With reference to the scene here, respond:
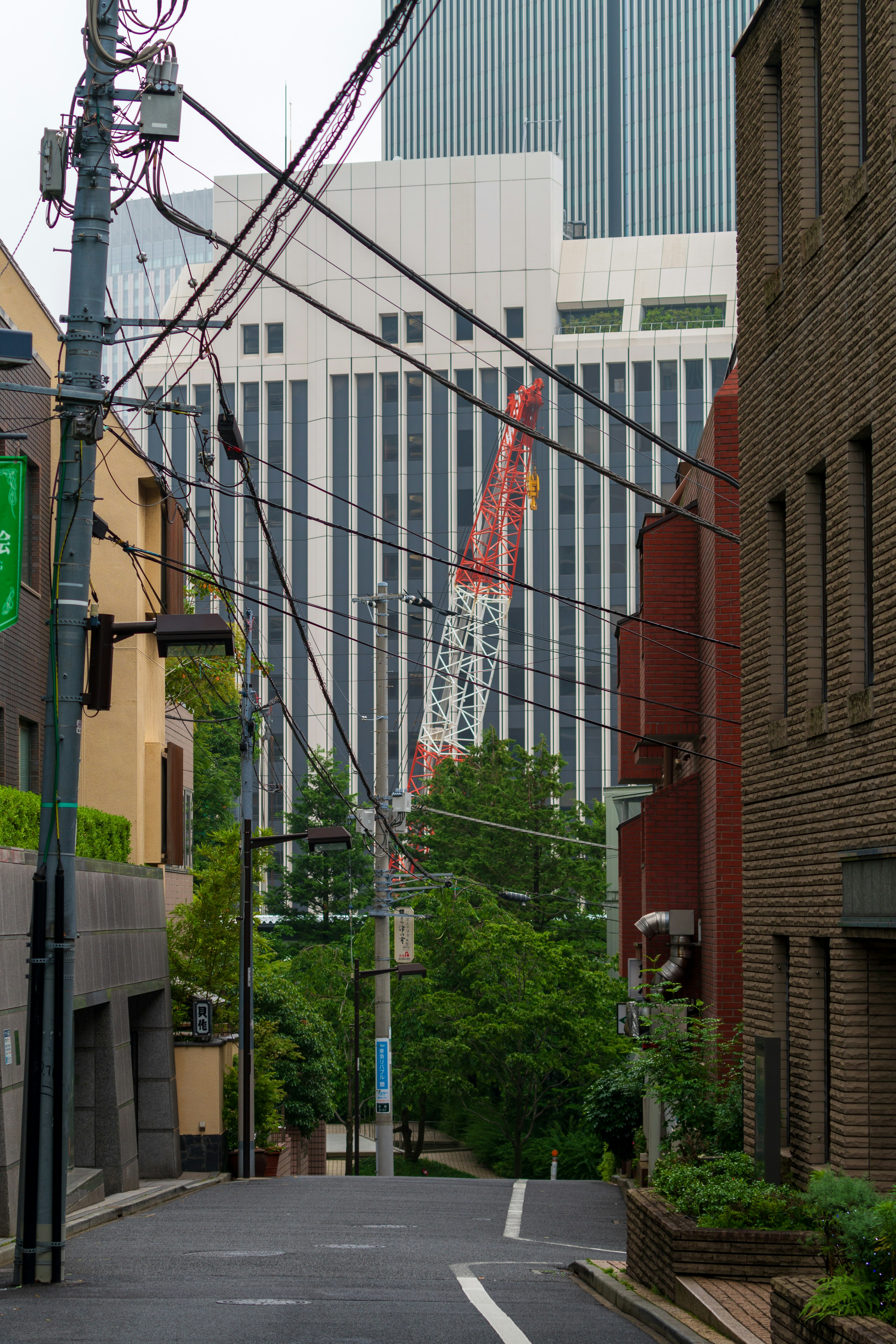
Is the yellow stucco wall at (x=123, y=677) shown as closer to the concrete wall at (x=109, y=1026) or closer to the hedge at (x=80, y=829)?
the hedge at (x=80, y=829)

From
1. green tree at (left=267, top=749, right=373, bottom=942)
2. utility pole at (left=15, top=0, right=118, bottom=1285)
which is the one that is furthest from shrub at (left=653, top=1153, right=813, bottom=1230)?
green tree at (left=267, top=749, right=373, bottom=942)

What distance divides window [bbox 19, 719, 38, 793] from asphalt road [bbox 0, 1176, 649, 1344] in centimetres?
636

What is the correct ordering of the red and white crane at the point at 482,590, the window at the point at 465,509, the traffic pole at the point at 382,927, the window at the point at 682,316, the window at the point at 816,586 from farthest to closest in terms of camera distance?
the window at the point at 682,316
the window at the point at 465,509
the red and white crane at the point at 482,590
the traffic pole at the point at 382,927
the window at the point at 816,586

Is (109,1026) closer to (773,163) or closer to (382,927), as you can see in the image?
(382,927)

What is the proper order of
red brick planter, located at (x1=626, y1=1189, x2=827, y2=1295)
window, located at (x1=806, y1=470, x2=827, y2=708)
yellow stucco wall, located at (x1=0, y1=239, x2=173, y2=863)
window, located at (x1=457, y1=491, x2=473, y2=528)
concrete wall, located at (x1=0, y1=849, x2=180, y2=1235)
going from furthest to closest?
window, located at (x1=457, y1=491, x2=473, y2=528), yellow stucco wall, located at (x1=0, y1=239, x2=173, y2=863), concrete wall, located at (x1=0, y1=849, x2=180, y2=1235), window, located at (x1=806, y1=470, x2=827, y2=708), red brick planter, located at (x1=626, y1=1189, x2=827, y2=1295)

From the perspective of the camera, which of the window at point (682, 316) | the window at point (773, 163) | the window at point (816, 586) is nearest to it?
the window at point (816, 586)

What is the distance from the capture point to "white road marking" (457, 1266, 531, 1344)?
31.4ft

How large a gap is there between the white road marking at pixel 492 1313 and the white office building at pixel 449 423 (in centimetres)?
8583

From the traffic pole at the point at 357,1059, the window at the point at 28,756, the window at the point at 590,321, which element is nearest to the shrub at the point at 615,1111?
the window at the point at 28,756

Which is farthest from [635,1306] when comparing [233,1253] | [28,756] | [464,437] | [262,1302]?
[464,437]

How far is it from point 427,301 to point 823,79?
301 ft

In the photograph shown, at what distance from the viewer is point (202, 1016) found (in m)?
27.2

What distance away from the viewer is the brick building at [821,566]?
10.8 meters

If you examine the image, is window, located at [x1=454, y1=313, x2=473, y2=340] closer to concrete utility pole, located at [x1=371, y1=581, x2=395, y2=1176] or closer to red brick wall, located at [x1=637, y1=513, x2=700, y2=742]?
concrete utility pole, located at [x1=371, y1=581, x2=395, y2=1176]
